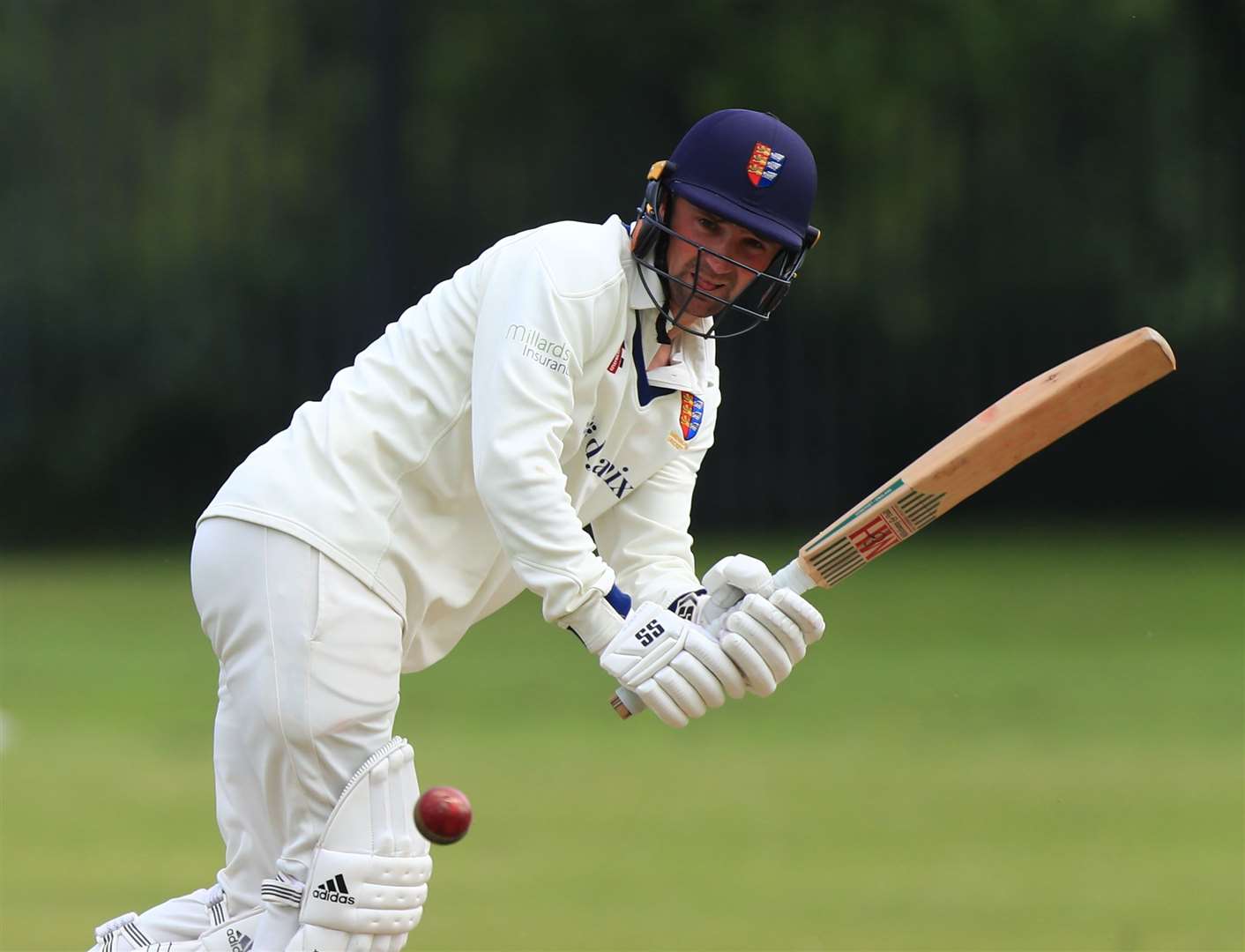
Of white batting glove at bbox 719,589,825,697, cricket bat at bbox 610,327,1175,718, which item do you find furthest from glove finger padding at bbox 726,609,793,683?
cricket bat at bbox 610,327,1175,718

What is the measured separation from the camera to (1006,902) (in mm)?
4852

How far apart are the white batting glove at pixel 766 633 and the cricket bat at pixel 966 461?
0.11 m

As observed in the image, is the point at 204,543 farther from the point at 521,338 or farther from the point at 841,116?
the point at 841,116

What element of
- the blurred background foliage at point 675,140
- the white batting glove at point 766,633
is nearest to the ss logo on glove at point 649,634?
the white batting glove at point 766,633

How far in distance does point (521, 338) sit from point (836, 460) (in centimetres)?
906

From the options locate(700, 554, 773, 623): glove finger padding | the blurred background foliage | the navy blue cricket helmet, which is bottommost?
locate(700, 554, 773, 623): glove finger padding

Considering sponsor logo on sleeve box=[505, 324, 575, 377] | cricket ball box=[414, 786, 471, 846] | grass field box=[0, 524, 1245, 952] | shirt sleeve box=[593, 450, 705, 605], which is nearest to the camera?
cricket ball box=[414, 786, 471, 846]

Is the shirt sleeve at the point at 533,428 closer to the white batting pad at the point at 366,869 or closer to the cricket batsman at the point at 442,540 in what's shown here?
the cricket batsman at the point at 442,540

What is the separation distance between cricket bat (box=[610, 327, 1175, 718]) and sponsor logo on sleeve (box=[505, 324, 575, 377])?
51cm

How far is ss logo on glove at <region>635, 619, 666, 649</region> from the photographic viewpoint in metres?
3.02

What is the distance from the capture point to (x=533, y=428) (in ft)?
9.71

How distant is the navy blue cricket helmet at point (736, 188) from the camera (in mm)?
3172

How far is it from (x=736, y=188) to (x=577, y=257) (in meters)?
0.29

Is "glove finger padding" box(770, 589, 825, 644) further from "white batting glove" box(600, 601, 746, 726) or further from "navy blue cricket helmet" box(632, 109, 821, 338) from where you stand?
"navy blue cricket helmet" box(632, 109, 821, 338)
